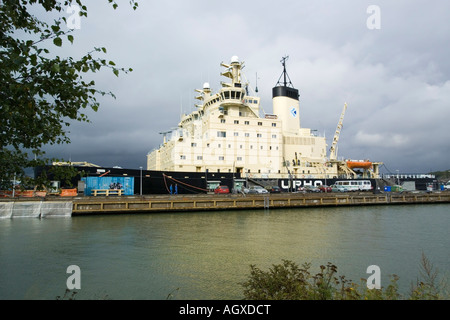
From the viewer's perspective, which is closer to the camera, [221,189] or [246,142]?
[221,189]

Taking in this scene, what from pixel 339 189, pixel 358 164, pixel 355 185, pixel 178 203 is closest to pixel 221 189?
pixel 178 203

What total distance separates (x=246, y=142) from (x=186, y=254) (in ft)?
98.1

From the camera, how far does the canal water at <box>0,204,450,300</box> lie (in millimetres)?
9172

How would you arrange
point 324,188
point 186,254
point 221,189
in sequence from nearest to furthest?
point 186,254 → point 221,189 → point 324,188

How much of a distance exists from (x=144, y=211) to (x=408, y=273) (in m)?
25.1

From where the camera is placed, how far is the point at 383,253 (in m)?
13.4

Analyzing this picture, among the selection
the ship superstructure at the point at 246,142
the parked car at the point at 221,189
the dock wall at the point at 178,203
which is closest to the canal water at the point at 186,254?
the dock wall at the point at 178,203

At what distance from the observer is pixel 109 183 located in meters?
33.1

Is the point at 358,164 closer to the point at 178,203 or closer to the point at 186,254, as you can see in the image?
the point at 178,203

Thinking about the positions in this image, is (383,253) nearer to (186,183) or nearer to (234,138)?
(186,183)

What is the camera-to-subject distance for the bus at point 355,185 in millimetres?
44991

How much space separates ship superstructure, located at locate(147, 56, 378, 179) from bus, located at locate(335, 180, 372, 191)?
2.67 metres

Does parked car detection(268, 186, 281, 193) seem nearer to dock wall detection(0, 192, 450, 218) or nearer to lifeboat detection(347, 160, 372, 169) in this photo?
dock wall detection(0, 192, 450, 218)
